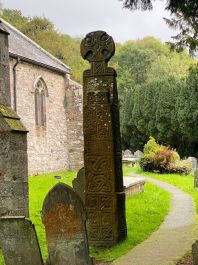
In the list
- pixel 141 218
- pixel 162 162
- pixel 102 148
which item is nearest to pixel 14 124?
pixel 102 148

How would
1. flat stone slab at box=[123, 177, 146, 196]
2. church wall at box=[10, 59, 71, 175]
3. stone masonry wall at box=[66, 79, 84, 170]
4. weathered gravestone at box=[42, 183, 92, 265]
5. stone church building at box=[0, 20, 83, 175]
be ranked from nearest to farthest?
weathered gravestone at box=[42, 183, 92, 265], flat stone slab at box=[123, 177, 146, 196], stone church building at box=[0, 20, 83, 175], church wall at box=[10, 59, 71, 175], stone masonry wall at box=[66, 79, 84, 170]

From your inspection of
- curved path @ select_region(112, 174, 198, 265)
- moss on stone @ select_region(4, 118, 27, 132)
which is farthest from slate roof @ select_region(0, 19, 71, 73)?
moss on stone @ select_region(4, 118, 27, 132)

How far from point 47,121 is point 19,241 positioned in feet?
67.4

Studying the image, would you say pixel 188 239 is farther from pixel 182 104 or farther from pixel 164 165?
pixel 182 104

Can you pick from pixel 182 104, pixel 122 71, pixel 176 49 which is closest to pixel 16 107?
pixel 176 49

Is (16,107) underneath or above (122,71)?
underneath

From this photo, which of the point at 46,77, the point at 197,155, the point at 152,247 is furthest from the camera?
the point at 197,155

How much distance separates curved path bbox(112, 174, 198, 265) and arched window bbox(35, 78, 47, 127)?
46.3 feet

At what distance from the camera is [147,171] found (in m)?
27.1

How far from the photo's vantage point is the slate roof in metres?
22.9

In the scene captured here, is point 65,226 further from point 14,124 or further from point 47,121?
point 47,121

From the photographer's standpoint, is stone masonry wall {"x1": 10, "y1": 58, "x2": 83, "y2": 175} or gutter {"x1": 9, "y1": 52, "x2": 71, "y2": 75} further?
stone masonry wall {"x1": 10, "y1": 58, "x2": 83, "y2": 175}

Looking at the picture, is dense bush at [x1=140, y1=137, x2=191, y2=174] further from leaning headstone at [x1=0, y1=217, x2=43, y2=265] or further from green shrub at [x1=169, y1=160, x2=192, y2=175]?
leaning headstone at [x1=0, y1=217, x2=43, y2=265]

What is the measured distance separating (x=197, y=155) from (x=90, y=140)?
93.5 ft
